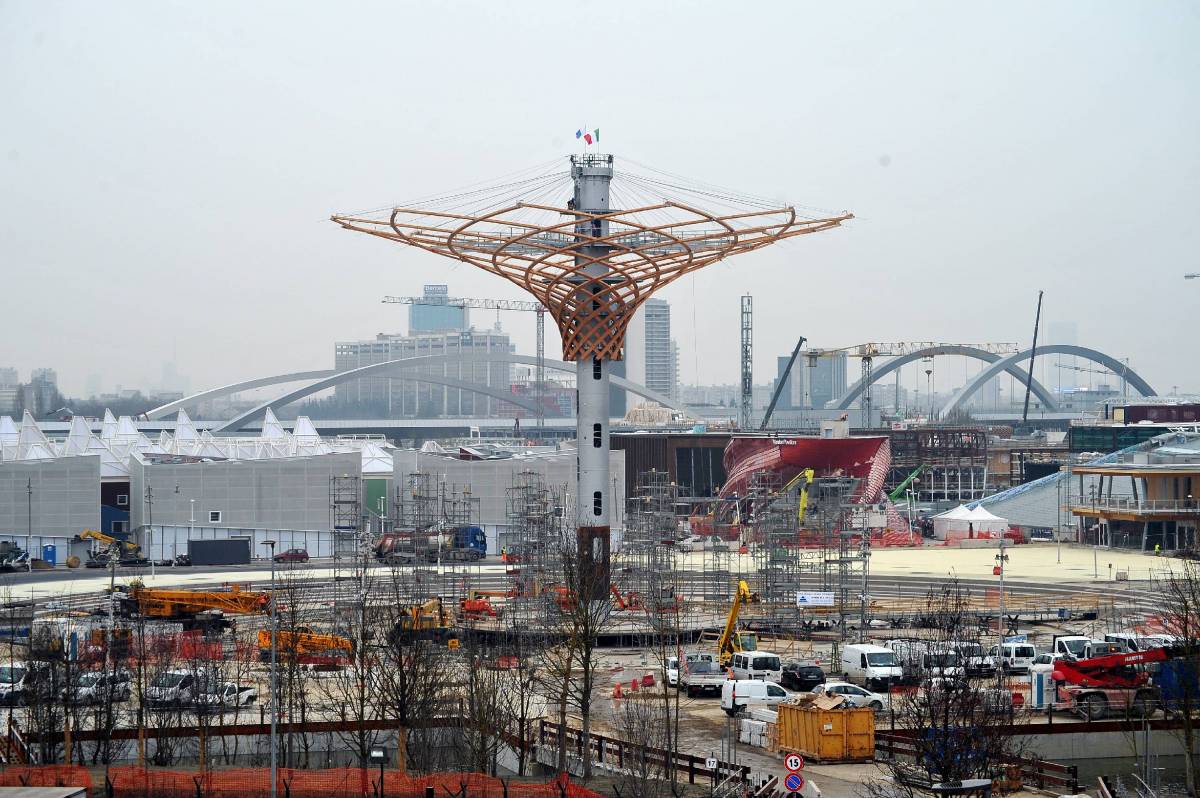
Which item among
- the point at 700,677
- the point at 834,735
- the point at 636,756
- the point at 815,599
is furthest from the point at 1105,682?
the point at 815,599

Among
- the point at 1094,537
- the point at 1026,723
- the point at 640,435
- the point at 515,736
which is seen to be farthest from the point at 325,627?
the point at 640,435

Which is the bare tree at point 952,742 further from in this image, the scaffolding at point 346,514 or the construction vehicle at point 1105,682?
the scaffolding at point 346,514

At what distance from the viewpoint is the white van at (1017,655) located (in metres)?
33.6

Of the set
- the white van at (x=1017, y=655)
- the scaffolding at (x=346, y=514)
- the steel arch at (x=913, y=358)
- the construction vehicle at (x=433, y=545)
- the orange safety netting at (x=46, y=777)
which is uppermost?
the steel arch at (x=913, y=358)

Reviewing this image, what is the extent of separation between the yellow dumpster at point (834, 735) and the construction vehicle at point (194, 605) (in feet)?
66.9

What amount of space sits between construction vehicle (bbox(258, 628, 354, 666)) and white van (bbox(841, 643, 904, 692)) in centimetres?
1139

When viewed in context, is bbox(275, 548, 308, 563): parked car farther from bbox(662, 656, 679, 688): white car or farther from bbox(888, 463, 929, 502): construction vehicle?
bbox(888, 463, 929, 502): construction vehicle

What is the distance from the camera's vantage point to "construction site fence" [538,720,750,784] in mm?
23547

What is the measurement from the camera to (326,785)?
23219 mm

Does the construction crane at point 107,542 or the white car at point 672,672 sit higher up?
the construction crane at point 107,542

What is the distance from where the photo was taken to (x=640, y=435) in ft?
319

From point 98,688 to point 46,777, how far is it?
557cm

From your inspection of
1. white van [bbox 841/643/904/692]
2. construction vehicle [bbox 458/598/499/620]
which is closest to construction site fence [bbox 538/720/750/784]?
white van [bbox 841/643/904/692]

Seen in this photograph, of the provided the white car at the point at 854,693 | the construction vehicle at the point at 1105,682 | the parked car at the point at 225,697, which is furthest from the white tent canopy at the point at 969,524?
the parked car at the point at 225,697
